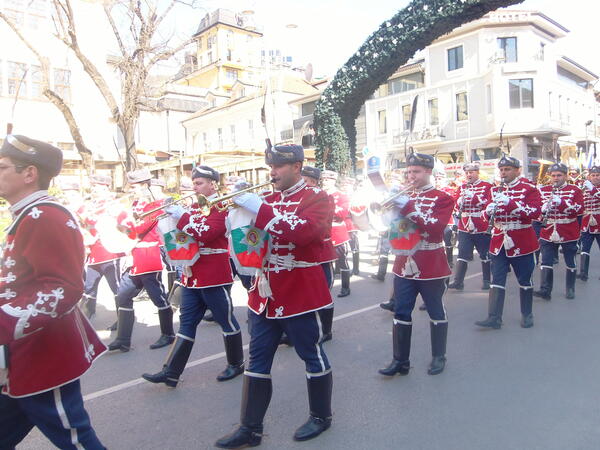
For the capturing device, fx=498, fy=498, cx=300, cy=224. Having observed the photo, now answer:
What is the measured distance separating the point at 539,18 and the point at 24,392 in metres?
35.9

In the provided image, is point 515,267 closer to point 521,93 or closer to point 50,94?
point 50,94

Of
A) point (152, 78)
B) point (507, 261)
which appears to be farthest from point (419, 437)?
point (152, 78)

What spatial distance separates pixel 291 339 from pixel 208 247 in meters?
1.57

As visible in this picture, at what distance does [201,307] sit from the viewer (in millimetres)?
4609

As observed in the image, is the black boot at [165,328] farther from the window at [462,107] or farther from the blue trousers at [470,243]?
the window at [462,107]

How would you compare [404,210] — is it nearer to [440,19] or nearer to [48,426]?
[48,426]

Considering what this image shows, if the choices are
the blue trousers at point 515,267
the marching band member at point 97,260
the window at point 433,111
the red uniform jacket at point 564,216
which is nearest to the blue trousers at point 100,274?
the marching band member at point 97,260

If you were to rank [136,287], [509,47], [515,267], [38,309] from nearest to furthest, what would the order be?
[38,309]
[136,287]
[515,267]
[509,47]

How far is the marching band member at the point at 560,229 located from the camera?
25.0 feet

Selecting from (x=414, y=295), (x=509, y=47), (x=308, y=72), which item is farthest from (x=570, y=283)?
(x=308, y=72)

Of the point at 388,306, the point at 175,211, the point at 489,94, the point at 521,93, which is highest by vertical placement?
the point at 489,94

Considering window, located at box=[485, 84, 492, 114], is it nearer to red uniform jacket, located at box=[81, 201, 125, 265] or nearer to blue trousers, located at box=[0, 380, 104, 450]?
red uniform jacket, located at box=[81, 201, 125, 265]

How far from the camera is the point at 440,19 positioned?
13.4 m

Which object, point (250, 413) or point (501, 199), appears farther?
point (501, 199)
